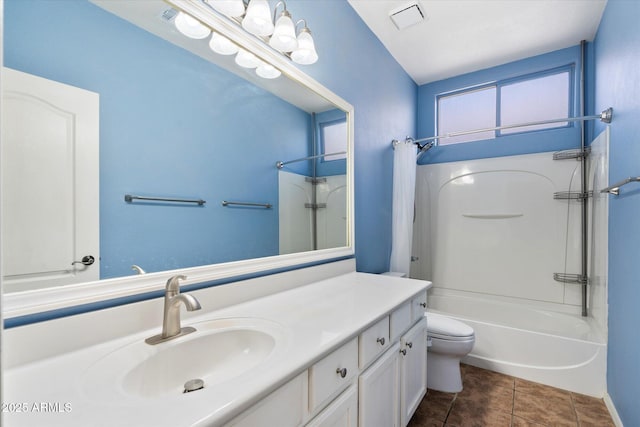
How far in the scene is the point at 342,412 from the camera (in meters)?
0.96

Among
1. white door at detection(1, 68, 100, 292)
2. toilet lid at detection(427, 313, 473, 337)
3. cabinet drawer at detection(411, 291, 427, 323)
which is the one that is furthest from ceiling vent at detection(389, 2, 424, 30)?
toilet lid at detection(427, 313, 473, 337)

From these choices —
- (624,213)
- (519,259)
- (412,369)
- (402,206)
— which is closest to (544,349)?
(519,259)

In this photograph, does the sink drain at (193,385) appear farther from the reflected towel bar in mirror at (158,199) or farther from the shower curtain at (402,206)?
the shower curtain at (402,206)

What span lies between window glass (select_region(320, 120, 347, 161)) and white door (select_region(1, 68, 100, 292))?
119cm

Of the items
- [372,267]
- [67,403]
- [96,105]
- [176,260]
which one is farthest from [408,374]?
[96,105]

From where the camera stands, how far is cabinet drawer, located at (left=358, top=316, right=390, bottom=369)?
1060 mm

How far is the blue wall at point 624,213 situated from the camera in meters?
1.43

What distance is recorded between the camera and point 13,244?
0.74 m

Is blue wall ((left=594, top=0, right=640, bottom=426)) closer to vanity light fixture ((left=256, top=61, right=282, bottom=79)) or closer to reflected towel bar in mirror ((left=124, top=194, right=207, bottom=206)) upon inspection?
vanity light fixture ((left=256, top=61, right=282, bottom=79))

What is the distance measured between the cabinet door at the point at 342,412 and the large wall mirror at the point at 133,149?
0.61 meters

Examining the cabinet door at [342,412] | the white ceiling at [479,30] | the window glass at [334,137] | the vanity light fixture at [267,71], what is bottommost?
the cabinet door at [342,412]

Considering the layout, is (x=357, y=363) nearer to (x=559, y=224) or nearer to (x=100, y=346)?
(x=100, y=346)

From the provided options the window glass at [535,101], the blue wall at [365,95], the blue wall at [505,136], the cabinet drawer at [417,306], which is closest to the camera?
the cabinet drawer at [417,306]

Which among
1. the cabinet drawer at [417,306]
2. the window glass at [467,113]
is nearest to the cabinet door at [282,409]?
the cabinet drawer at [417,306]
